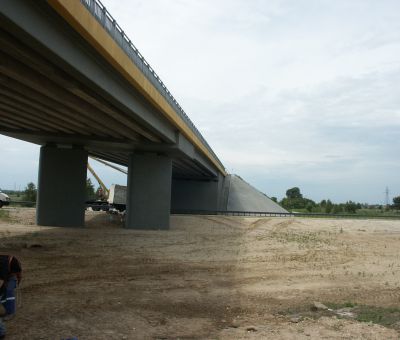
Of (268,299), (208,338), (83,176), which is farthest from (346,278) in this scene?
(83,176)

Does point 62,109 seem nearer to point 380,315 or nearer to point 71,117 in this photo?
point 71,117

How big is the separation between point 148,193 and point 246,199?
4134cm

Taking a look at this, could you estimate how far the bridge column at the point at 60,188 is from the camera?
94.9 feet

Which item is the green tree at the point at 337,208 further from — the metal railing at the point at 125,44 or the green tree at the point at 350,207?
the metal railing at the point at 125,44

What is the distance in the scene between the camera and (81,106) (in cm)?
1925

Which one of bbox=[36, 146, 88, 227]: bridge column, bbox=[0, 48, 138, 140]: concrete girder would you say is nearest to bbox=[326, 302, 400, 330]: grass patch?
bbox=[0, 48, 138, 140]: concrete girder

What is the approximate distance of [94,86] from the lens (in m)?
15.5

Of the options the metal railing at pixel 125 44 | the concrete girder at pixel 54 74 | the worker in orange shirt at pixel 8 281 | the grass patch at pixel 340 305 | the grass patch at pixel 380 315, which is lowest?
the grass patch at pixel 340 305

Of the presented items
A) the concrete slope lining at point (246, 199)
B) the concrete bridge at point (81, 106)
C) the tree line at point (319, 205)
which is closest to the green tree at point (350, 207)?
the tree line at point (319, 205)

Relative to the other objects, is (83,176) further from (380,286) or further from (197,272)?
(380,286)

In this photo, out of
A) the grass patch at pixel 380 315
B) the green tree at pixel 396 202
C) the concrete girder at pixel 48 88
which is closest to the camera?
the grass patch at pixel 380 315

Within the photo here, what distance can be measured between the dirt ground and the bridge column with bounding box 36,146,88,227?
7.29 meters

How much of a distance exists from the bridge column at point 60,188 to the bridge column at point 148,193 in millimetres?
3173

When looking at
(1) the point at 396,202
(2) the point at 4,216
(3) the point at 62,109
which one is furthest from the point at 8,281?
(1) the point at 396,202
